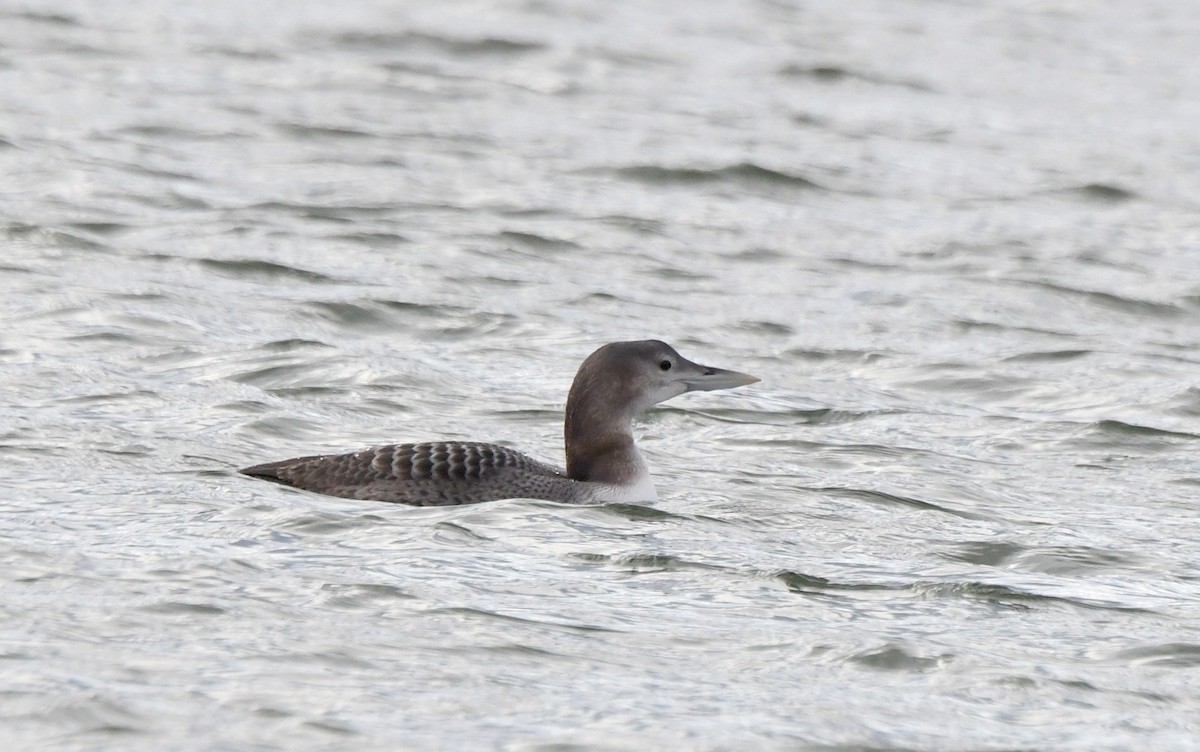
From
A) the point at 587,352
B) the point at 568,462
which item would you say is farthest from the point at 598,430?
the point at 587,352

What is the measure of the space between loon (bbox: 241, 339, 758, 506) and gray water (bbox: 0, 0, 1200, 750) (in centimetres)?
12

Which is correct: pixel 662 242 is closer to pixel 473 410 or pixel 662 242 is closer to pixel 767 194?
pixel 767 194

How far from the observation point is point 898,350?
42.0 feet

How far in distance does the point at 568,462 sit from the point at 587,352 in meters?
3.09

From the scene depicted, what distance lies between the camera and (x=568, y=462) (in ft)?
29.9

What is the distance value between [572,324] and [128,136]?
5.76 meters

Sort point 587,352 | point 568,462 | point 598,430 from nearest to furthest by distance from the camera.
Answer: point 598,430 < point 568,462 < point 587,352

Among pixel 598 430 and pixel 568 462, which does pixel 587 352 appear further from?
pixel 598 430

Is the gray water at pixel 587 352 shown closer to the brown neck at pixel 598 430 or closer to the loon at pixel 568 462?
the loon at pixel 568 462

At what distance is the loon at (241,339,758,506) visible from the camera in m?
8.38

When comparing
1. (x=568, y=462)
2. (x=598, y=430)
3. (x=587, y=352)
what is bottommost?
(x=587, y=352)

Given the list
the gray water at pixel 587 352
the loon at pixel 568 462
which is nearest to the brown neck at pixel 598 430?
the loon at pixel 568 462

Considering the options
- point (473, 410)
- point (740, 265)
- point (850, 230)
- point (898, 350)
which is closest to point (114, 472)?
point (473, 410)

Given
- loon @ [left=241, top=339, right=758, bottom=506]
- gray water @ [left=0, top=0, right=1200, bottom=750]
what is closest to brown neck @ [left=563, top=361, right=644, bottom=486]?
loon @ [left=241, top=339, right=758, bottom=506]
